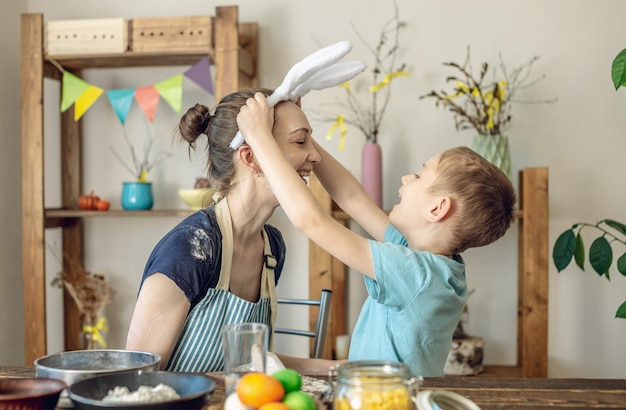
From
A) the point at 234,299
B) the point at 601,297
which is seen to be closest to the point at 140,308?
the point at 234,299

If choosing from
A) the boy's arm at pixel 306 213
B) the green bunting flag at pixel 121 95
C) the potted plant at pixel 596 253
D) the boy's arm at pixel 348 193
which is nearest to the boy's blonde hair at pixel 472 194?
the boy's arm at pixel 306 213

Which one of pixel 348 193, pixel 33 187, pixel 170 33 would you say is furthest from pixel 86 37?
pixel 348 193

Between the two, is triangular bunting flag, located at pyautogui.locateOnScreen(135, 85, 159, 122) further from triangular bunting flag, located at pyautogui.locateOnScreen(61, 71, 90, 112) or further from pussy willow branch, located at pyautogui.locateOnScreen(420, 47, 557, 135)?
pussy willow branch, located at pyautogui.locateOnScreen(420, 47, 557, 135)

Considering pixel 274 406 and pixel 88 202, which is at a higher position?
pixel 88 202

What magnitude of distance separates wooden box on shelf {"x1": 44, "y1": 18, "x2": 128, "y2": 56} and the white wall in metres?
0.36

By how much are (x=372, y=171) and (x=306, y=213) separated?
163 cm

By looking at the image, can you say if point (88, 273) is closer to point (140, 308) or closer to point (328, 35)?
point (328, 35)

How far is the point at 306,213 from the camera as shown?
143 centimetres

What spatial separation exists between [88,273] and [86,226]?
0.28 metres

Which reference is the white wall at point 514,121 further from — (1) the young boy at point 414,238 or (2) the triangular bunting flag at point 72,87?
(1) the young boy at point 414,238

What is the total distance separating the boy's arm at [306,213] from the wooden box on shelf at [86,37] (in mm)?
1675

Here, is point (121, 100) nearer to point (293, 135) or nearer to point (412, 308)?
point (293, 135)

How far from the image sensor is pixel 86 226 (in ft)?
11.3

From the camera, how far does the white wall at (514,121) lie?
3156mm
